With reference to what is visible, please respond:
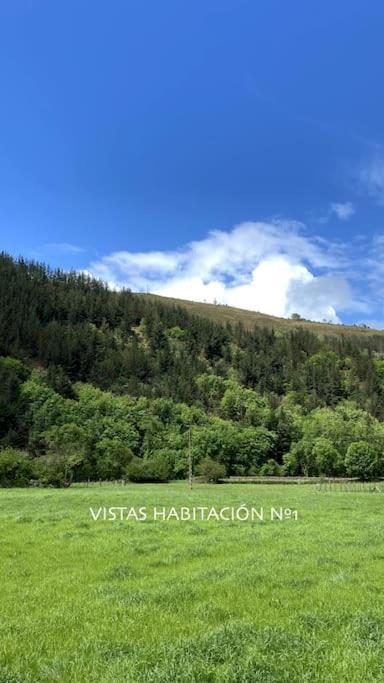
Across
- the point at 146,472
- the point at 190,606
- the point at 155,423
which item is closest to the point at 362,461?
the point at 155,423

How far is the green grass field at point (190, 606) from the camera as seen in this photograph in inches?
295

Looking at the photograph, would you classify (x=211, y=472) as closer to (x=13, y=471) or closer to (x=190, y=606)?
(x=13, y=471)

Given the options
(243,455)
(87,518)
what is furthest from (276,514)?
(243,455)

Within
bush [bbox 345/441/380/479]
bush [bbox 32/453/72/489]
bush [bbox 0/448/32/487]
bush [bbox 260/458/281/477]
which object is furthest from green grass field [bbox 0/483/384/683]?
bush [bbox 345/441/380/479]

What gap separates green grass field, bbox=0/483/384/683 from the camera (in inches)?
295

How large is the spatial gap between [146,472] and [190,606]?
101 metres

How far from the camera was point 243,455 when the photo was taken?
463 ft

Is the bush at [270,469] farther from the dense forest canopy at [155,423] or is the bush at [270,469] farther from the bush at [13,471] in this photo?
the bush at [13,471]

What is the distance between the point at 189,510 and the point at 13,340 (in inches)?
6980

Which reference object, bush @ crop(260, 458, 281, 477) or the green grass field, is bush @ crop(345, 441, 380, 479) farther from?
the green grass field

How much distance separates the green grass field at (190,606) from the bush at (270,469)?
120290 millimetres

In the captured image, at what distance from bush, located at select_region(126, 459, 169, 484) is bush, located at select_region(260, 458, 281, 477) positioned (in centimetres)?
3496

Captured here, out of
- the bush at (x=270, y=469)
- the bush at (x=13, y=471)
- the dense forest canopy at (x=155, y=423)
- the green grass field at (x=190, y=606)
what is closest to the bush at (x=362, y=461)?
the dense forest canopy at (x=155, y=423)

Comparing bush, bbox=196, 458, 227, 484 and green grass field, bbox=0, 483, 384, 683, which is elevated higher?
green grass field, bbox=0, 483, 384, 683
